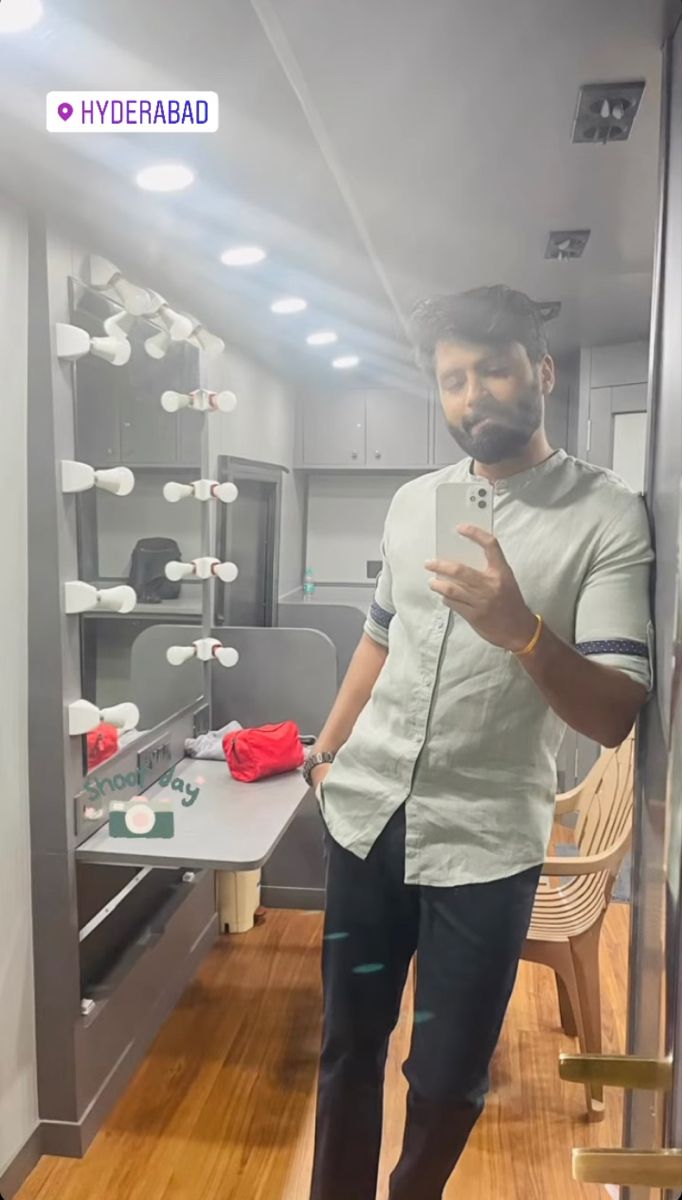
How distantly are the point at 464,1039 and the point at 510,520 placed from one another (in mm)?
590

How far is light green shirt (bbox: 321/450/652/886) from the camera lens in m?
0.86

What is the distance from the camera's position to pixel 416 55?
0.84m

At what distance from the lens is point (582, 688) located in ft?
2.83

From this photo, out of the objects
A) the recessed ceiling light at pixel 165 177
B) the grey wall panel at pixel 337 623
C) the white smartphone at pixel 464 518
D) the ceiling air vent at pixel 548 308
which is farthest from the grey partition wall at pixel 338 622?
the recessed ceiling light at pixel 165 177

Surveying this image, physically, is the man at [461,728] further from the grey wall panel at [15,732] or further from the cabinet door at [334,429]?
the grey wall panel at [15,732]

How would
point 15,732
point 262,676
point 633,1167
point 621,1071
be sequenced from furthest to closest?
point 15,732, point 262,676, point 621,1071, point 633,1167

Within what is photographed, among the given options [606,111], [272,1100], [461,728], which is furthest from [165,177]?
[272,1100]

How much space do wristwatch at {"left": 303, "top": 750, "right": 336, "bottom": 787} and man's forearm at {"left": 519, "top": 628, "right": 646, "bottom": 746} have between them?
0.93ft

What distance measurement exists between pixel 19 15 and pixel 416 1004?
115cm

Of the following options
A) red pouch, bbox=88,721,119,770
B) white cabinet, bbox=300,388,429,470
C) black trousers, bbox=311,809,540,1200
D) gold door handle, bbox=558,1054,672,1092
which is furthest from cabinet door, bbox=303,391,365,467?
gold door handle, bbox=558,1054,672,1092

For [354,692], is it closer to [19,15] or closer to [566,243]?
[566,243]

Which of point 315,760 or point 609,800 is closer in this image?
point 609,800

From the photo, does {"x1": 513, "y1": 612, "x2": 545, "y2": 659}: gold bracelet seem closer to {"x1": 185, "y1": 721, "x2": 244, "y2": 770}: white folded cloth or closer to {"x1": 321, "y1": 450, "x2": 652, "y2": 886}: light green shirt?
{"x1": 321, "y1": 450, "x2": 652, "y2": 886}: light green shirt

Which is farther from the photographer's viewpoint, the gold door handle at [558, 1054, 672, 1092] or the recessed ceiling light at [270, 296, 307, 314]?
the recessed ceiling light at [270, 296, 307, 314]
